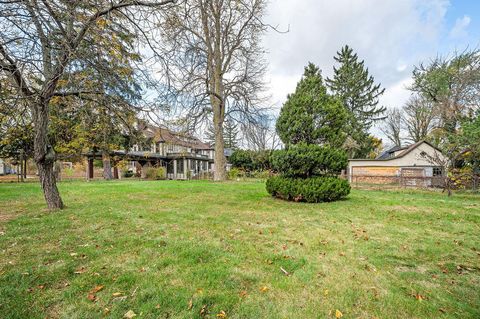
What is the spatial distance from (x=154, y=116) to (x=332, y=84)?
31.9 metres

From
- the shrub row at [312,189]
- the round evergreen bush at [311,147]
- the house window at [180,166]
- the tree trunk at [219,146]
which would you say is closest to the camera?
the shrub row at [312,189]

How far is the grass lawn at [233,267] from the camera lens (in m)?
2.20

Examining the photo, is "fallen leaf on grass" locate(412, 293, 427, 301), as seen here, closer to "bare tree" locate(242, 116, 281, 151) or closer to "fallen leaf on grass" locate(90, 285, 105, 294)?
"fallen leaf on grass" locate(90, 285, 105, 294)

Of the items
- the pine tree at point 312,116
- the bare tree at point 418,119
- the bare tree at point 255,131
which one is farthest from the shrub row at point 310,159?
the bare tree at point 418,119

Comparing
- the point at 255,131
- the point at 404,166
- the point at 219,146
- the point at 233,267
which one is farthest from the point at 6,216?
the point at 404,166

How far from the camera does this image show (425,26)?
9.85 m

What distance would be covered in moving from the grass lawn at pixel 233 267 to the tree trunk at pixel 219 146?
1056 centimetres

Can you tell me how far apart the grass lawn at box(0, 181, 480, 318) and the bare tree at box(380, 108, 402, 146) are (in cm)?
3121

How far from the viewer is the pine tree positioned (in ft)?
27.5

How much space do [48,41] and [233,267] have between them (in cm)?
461

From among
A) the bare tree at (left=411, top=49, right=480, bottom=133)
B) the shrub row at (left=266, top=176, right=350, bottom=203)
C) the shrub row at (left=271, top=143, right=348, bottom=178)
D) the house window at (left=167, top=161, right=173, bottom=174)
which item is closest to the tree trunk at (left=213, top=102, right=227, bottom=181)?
the shrub row at (left=271, top=143, right=348, bottom=178)

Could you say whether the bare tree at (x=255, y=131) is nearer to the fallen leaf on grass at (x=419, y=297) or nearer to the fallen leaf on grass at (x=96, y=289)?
the fallen leaf on grass at (x=419, y=297)

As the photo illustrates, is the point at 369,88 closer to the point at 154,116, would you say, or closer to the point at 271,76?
the point at 271,76

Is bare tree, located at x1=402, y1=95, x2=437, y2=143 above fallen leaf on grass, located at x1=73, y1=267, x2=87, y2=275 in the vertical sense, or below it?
above
